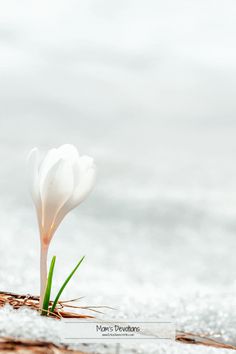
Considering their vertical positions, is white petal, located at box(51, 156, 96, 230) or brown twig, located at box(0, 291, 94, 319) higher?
white petal, located at box(51, 156, 96, 230)

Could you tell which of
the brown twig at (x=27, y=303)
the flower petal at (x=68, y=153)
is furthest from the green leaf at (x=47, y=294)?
the flower petal at (x=68, y=153)

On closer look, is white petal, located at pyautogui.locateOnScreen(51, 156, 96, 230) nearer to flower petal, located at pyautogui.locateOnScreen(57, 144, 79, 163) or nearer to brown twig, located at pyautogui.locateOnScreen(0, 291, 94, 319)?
flower petal, located at pyautogui.locateOnScreen(57, 144, 79, 163)

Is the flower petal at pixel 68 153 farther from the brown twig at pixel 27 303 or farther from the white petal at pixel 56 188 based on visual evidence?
the brown twig at pixel 27 303

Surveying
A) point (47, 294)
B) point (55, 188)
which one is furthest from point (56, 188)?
point (47, 294)

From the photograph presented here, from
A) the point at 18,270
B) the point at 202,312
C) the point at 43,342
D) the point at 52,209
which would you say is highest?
the point at 18,270

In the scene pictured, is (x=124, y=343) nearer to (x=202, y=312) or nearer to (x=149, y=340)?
(x=149, y=340)

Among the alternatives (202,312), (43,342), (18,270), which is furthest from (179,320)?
(43,342)

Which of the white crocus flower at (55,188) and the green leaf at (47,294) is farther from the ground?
the white crocus flower at (55,188)

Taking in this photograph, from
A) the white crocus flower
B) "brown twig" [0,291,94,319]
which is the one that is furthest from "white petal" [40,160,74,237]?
"brown twig" [0,291,94,319]
